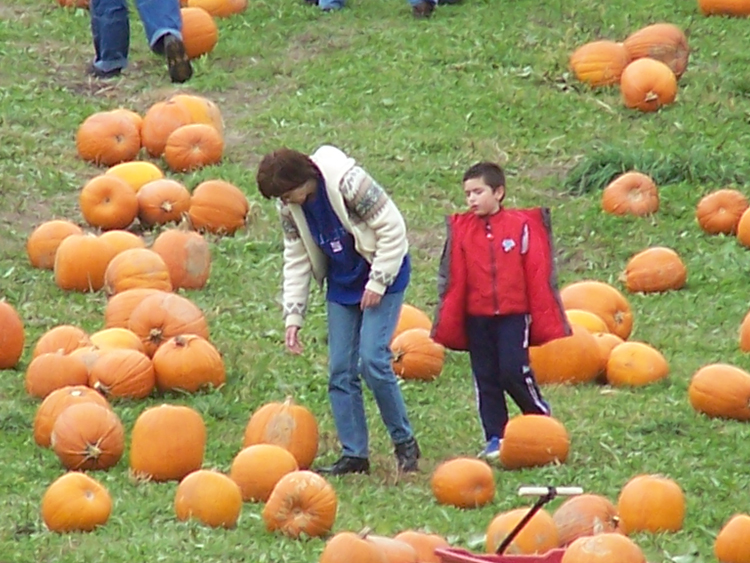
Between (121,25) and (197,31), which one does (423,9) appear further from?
(121,25)

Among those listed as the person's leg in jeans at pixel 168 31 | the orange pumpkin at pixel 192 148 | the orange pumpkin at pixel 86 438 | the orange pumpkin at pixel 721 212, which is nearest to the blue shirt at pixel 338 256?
the orange pumpkin at pixel 86 438

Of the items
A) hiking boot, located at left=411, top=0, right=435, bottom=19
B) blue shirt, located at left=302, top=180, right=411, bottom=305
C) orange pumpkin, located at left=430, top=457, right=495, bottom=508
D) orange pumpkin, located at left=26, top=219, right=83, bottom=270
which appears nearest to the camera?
orange pumpkin, located at left=430, top=457, right=495, bottom=508

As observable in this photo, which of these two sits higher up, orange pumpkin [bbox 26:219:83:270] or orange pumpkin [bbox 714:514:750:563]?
orange pumpkin [bbox 26:219:83:270]

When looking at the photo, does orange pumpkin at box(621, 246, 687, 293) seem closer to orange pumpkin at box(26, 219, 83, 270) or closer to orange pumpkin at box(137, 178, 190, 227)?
orange pumpkin at box(137, 178, 190, 227)

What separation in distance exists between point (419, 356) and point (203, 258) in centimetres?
181

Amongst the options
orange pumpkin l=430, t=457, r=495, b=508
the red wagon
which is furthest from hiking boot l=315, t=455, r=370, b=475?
the red wagon

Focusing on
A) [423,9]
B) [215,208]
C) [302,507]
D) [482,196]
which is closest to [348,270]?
[482,196]

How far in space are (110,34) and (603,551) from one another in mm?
9592

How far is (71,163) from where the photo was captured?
12.0m

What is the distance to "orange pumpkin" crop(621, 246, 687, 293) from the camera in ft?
32.6

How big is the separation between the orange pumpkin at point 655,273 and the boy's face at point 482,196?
9.15 feet

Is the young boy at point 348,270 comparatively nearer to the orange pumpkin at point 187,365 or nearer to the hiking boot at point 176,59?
the orange pumpkin at point 187,365

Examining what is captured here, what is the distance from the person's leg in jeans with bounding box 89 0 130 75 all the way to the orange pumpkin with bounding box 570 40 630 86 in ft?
12.2

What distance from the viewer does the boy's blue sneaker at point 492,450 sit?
7375mm
